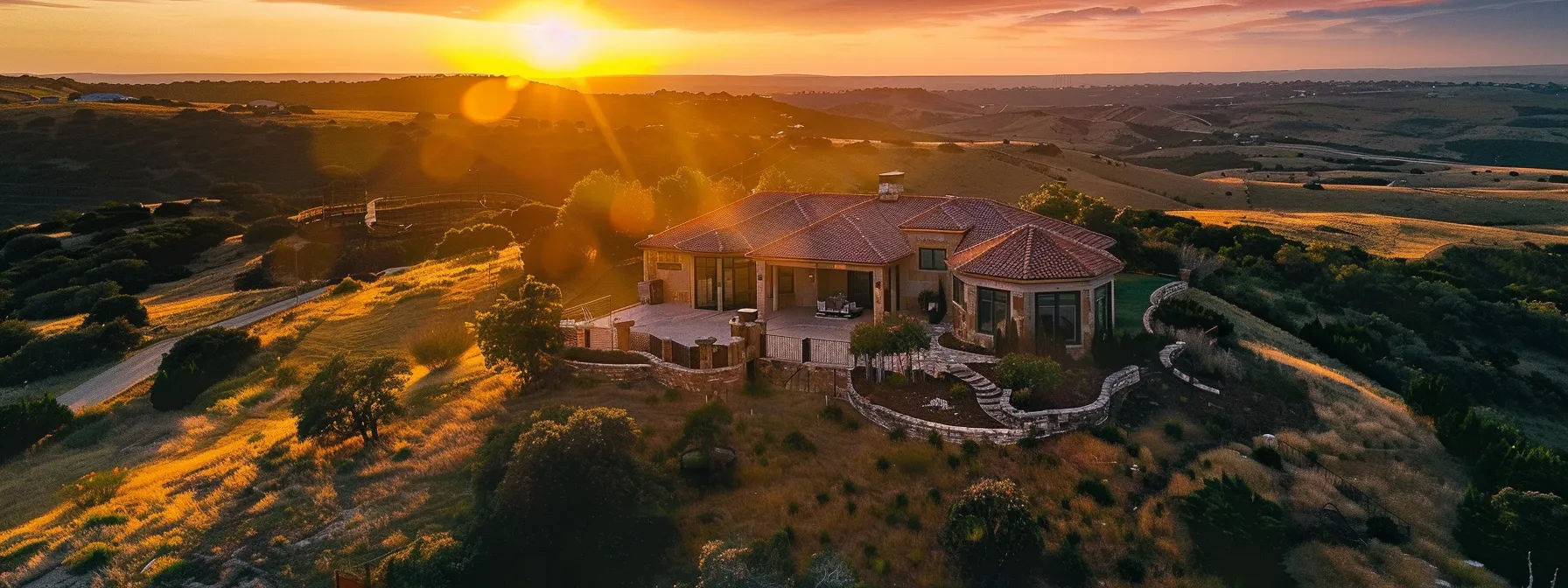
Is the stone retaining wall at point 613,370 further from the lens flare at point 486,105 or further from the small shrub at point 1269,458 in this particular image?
the lens flare at point 486,105

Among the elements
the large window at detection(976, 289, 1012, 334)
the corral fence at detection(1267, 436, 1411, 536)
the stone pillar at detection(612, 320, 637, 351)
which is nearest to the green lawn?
the large window at detection(976, 289, 1012, 334)

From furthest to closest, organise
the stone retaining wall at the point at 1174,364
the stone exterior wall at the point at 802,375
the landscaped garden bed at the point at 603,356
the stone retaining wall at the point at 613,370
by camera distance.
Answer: the landscaped garden bed at the point at 603,356 → the stone retaining wall at the point at 613,370 → the stone retaining wall at the point at 1174,364 → the stone exterior wall at the point at 802,375

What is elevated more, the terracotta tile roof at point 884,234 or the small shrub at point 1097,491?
the terracotta tile roof at point 884,234

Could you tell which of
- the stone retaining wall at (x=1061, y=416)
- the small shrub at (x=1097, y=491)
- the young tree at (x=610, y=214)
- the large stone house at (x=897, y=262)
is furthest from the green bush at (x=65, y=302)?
the small shrub at (x=1097, y=491)

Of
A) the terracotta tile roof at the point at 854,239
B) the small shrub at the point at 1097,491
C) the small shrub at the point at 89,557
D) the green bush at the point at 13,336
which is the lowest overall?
the small shrub at the point at 89,557

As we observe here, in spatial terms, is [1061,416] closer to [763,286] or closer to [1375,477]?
[1375,477]

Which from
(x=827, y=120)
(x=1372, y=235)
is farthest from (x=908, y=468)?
(x=827, y=120)

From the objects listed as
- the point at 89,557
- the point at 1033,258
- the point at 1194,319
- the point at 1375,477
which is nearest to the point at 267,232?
the point at 89,557
